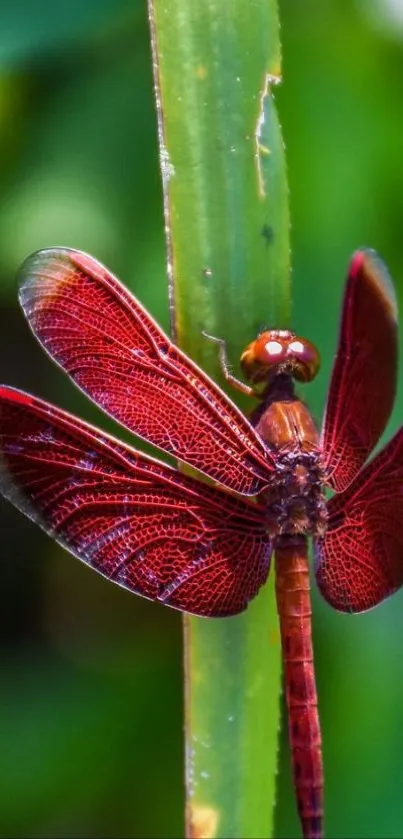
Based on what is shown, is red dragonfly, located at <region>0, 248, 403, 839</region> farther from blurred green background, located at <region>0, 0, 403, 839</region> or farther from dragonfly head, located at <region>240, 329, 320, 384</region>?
blurred green background, located at <region>0, 0, 403, 839</region>

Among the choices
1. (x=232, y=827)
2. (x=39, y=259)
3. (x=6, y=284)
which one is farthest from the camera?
(x=6, y=284)

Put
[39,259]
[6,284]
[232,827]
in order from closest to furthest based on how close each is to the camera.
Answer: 1. [39,259]
2. [232,827]
3. [6,284]

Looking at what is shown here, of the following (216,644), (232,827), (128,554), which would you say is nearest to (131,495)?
(128,554)

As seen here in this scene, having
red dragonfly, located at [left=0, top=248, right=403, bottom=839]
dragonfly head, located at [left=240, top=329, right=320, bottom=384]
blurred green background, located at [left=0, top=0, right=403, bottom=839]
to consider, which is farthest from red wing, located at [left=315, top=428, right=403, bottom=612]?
blurred green background, located at [left=0, top=0, right=403, bottom=839]

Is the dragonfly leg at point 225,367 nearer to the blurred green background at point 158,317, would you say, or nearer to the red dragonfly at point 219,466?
the red dragonfly at point 219,466

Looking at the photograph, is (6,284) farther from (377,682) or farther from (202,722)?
(377,682)

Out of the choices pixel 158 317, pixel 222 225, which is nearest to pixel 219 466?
pixel 222 225
